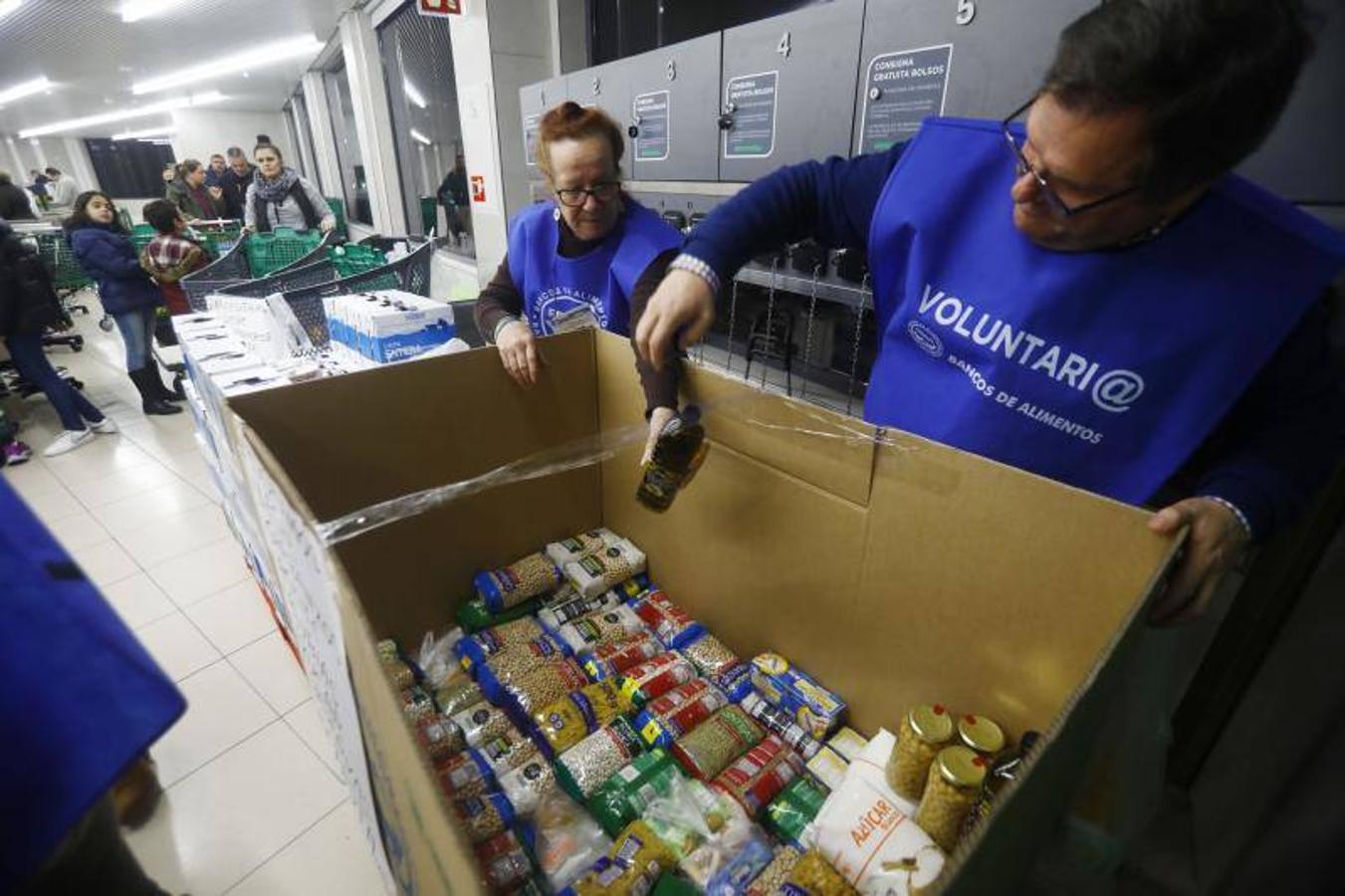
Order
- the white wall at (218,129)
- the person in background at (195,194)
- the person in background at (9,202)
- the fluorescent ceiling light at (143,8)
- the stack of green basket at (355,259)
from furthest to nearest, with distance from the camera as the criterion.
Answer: the white wall at (218,129) → the person in background at (195,194) → the fluorescent ceiling light at (143,8) → the person in background at (9,202) → the stack of green basket at (355,259)

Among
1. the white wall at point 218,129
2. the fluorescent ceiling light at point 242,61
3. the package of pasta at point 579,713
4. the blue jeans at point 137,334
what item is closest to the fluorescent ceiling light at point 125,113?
the white wall at point 218,129

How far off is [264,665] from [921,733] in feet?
6.07

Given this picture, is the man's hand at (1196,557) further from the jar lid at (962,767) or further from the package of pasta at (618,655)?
the package of pasta at (618,655)

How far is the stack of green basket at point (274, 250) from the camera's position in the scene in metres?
3.77

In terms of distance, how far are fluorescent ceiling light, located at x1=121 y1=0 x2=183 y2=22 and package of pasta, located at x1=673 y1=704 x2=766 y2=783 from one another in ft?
22.8

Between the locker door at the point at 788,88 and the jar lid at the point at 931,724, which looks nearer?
the jar lid at the point at 931,724

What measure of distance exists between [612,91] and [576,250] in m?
1.40

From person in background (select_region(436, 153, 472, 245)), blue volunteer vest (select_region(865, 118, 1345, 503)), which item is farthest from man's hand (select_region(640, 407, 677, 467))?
person in background (select_region(436, 153, 472, 245))

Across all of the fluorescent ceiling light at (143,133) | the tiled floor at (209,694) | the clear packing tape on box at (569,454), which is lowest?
the tiled floor at (209,694)

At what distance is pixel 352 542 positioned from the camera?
40.5 inches

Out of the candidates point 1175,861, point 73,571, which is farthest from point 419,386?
point 1175,861

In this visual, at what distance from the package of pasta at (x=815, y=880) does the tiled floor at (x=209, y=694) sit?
99cm

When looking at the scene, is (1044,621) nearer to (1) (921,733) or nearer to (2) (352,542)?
(1) (921,733)

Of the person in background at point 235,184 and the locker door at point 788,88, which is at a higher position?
the locker door at point 788,88
